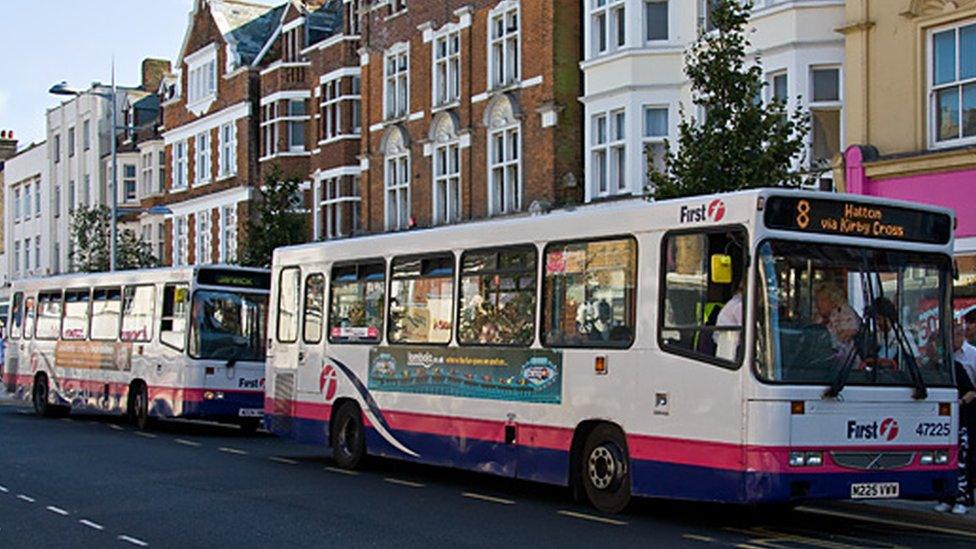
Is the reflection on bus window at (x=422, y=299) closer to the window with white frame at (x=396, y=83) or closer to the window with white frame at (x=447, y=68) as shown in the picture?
the window with white frame at (x=447, y=68)

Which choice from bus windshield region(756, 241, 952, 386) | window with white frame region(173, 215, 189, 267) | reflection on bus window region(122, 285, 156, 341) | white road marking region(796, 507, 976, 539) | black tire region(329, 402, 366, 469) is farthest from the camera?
window with white frame region(173, 215, 189, 267)

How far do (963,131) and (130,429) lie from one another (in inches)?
601

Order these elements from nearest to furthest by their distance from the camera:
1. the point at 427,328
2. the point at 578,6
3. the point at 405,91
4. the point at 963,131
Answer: the point at 427,328 < the point at 963,131 < the point at 578,6 < the point at 405,91

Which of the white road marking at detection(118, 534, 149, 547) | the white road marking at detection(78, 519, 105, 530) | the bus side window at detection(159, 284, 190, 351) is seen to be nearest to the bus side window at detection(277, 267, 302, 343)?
the bus side window at detection(159, 284, 190, 351)

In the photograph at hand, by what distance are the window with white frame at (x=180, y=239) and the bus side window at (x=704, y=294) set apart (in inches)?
1776

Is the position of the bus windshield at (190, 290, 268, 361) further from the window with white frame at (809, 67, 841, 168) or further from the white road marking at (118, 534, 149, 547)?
the white road marking at (118, 534, 149, 547)

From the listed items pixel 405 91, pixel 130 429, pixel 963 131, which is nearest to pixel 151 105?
pixel 405 91

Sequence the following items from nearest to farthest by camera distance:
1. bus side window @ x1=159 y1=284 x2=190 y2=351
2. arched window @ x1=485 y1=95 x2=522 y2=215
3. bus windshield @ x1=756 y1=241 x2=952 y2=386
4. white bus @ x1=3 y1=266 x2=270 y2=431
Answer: bus windshield @ x1=756 y1=241 x2=952 y2=386
white bus @ x1=3 y1=266 x2=270 y2=431
bus side window @ x1=159 y1=284 x2=190 y2=351
arched window @ x1=485 y1=95 x2=522 y2=215

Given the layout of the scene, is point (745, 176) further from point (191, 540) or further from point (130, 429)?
point (130, 429)

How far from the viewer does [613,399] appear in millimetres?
14602

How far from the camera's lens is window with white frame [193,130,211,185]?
55.7m

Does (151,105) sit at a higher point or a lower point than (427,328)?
higher

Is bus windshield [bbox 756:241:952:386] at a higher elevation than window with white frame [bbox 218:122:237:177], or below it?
below

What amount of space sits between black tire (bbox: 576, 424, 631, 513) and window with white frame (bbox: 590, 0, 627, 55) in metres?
17.8
